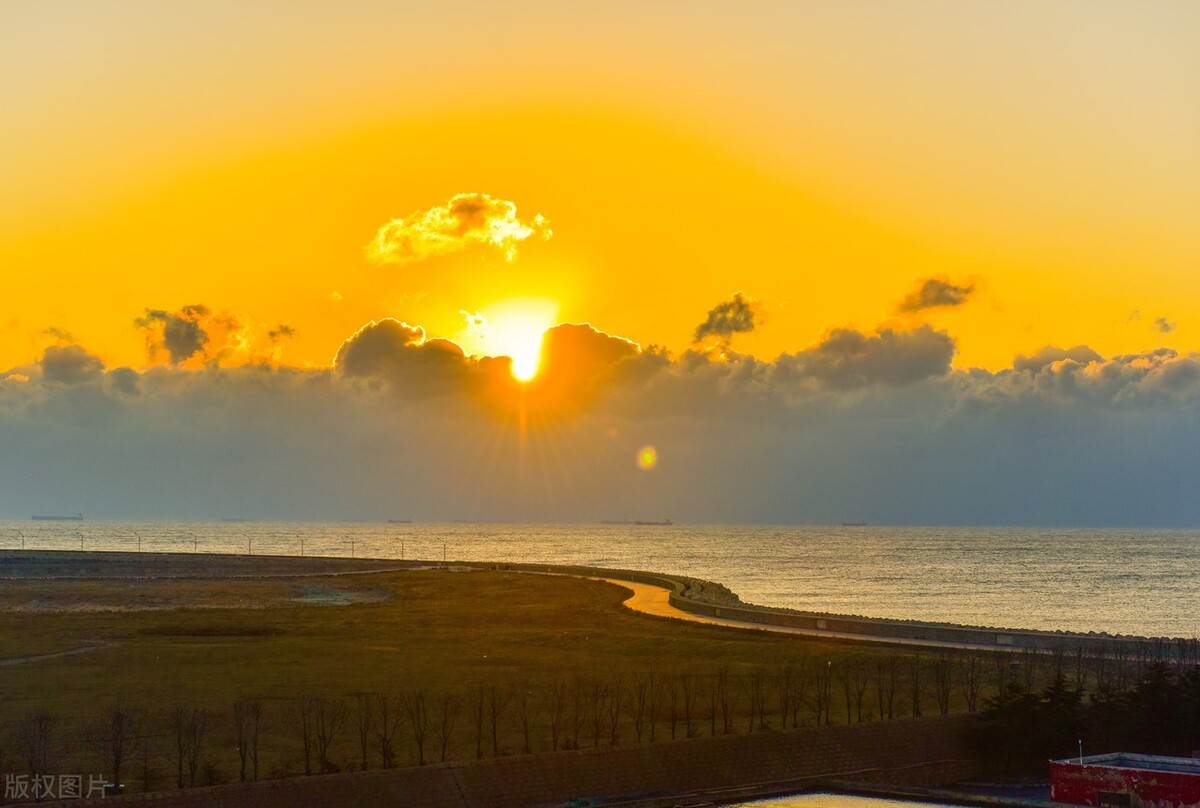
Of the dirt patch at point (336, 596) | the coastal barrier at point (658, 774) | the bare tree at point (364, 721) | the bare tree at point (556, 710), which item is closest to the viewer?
the coastal barrier at point (658, 774)

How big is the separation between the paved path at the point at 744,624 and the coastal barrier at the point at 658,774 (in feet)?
100

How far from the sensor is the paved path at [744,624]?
8674 cm

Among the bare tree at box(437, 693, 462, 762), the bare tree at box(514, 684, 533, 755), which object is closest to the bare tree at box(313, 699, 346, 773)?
the bare tree at box(437, 693, 462, 762)

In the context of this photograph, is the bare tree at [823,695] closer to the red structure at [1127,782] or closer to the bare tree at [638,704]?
the bare tree at [638,704]

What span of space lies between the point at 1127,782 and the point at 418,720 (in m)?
27.4

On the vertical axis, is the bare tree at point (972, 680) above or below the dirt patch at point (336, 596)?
below

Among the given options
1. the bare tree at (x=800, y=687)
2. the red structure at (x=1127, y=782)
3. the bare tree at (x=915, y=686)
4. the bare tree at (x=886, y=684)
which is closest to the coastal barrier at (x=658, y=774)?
the bare tree at (x=915, y=686)

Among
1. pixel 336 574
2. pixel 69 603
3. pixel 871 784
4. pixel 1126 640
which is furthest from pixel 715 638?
pixel 336 574

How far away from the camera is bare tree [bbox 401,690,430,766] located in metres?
50.4

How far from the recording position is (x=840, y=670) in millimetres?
73938

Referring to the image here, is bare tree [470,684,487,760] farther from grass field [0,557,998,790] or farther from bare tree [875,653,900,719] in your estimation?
bare tree [875,653,900,719]

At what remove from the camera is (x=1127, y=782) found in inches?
1799

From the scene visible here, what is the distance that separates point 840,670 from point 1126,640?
85.1 ft

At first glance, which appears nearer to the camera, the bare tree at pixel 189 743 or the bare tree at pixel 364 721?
the bare tree at pixel 189 743
